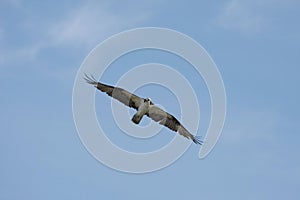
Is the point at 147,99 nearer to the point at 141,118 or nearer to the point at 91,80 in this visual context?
the point at 141,118

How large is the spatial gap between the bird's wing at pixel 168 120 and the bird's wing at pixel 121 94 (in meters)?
0.75

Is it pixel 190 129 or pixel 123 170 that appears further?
pixel 190 129

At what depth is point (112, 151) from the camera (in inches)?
1087

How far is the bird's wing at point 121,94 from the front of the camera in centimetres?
2839

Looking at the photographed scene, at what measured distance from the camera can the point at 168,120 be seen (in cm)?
2934

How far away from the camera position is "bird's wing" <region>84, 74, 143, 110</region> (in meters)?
28.4

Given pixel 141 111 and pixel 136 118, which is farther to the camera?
pixel 141 111

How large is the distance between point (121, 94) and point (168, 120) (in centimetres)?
265

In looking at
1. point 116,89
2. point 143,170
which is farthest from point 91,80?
point 143,170

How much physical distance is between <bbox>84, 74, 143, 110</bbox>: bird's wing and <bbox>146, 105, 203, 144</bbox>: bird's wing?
2.47 ft

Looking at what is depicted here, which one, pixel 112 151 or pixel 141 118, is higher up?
pixel 141 118

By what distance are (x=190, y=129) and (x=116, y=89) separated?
13.2 feet

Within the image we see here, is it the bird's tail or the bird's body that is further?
the bird's body

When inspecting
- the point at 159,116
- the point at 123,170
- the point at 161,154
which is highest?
the point at 159,116
